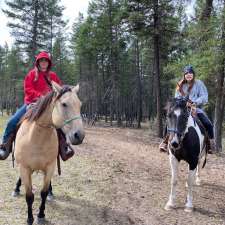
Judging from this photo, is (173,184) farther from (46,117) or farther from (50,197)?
(46,117)

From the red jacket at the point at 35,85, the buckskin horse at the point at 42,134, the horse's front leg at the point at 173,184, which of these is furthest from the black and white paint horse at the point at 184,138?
the red jacket at the point at 35,85

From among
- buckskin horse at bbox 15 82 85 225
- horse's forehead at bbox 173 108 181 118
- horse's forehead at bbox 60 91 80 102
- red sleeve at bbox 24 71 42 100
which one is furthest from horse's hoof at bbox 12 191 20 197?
horse's forehead at bbox 173 108 181 118

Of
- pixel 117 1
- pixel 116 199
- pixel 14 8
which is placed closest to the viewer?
pixel 116 199

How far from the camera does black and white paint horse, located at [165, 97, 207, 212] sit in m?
6.48

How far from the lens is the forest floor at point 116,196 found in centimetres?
657

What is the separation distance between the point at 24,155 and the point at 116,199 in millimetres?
2696

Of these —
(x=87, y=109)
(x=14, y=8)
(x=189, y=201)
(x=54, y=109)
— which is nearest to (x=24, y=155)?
(x=54, y=109)

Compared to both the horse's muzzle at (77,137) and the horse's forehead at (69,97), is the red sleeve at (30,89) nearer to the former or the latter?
the horse's forehead at (69,97)

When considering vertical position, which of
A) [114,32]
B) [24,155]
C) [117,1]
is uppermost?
[117,1]

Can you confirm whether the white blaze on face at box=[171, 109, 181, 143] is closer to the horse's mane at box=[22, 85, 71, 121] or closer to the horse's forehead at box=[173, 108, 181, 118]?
the horse's forehead at box=[173, 108, 181, 118]

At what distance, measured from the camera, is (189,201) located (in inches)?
282

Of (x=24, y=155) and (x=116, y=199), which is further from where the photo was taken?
(x=116, y=199)

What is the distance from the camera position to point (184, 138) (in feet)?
23.6

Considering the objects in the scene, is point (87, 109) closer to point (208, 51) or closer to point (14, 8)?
point (14, 8)
